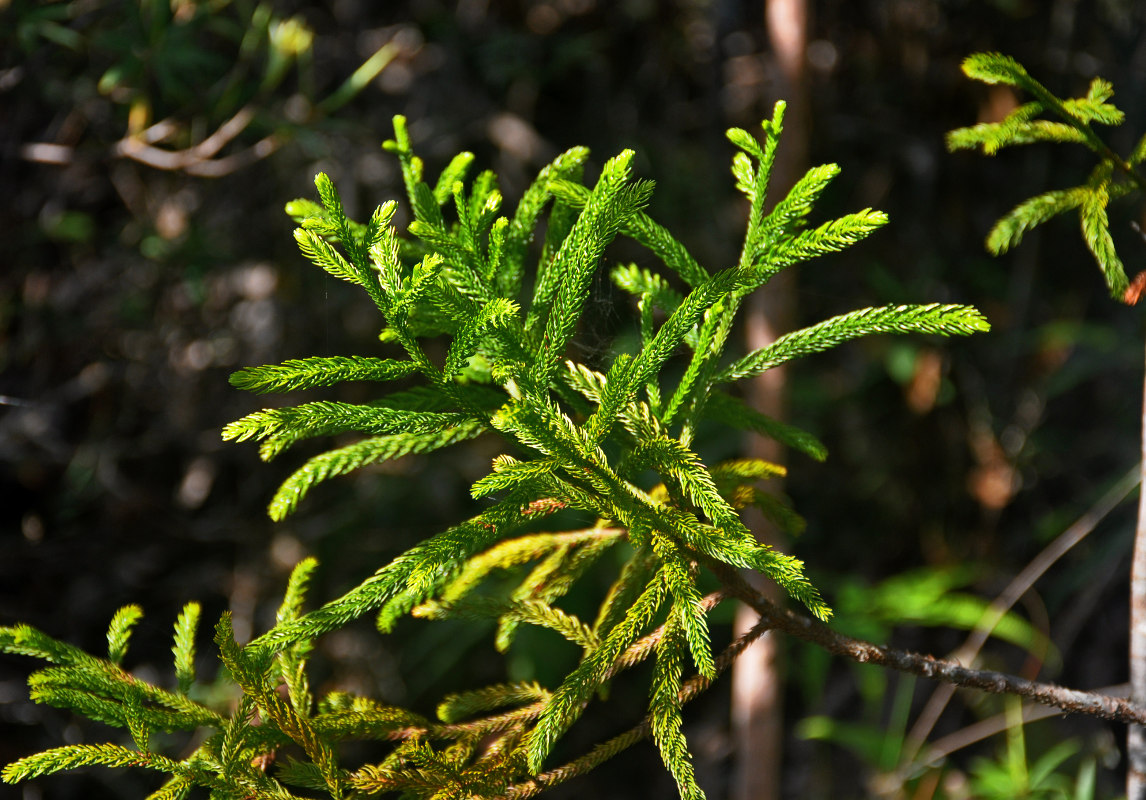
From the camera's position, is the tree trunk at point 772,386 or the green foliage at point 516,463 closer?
the green foliage at point 516,463

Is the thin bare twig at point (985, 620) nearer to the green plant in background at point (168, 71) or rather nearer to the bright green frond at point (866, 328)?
the bright green frond at point (866, 328)

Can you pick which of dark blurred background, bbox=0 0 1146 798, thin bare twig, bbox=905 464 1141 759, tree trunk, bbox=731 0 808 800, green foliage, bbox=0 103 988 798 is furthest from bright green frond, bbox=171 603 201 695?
thin bare twig, bbox=905 464 1141 759

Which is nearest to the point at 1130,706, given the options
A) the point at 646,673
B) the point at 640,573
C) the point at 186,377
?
the point at 640,573

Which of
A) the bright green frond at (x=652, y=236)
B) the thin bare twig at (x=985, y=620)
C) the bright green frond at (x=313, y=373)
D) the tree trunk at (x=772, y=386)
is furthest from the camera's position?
the thin bare twig at (x=985, y=620)

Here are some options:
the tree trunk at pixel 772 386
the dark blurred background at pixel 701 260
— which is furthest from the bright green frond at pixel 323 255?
the dark blurred background at pixel 701 260

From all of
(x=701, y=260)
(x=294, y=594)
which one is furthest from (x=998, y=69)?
(x=701, y=260)

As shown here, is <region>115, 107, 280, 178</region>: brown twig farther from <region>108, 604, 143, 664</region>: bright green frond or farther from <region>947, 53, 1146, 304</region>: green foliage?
<region>947, 53, 1146, 304</region>: green foliage
